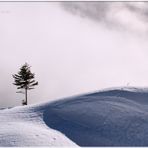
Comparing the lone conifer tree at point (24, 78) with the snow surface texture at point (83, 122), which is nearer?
the snow surface texture at point (83, 122)

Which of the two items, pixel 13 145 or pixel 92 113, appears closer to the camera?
pixel 13 145

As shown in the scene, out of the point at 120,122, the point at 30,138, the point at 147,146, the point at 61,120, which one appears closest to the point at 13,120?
the point at 61,120

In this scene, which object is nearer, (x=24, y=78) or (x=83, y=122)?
(x=83, y=122)

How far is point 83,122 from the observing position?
59.2 ft

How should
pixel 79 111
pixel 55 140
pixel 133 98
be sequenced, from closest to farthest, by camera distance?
pixel 55 140 < pixel 79 111 < pixel 133 98

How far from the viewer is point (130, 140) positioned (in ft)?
53.3

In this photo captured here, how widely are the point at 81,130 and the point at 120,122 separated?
1960 mm

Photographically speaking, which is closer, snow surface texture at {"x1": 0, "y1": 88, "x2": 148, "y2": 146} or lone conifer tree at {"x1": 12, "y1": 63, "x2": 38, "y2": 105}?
snow surface texture at {"x1": 0, "y1": 88, "x2": 148, "y2": 146}

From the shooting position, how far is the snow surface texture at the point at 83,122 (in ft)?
50.9

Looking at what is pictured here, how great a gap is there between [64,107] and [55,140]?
180 inches

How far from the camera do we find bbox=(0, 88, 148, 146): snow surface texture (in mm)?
15523

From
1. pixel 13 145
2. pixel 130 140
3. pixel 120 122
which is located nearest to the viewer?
pixel 13 145

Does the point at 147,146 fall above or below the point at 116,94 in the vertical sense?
below

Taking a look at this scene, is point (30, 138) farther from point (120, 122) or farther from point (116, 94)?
point (116, 94)
